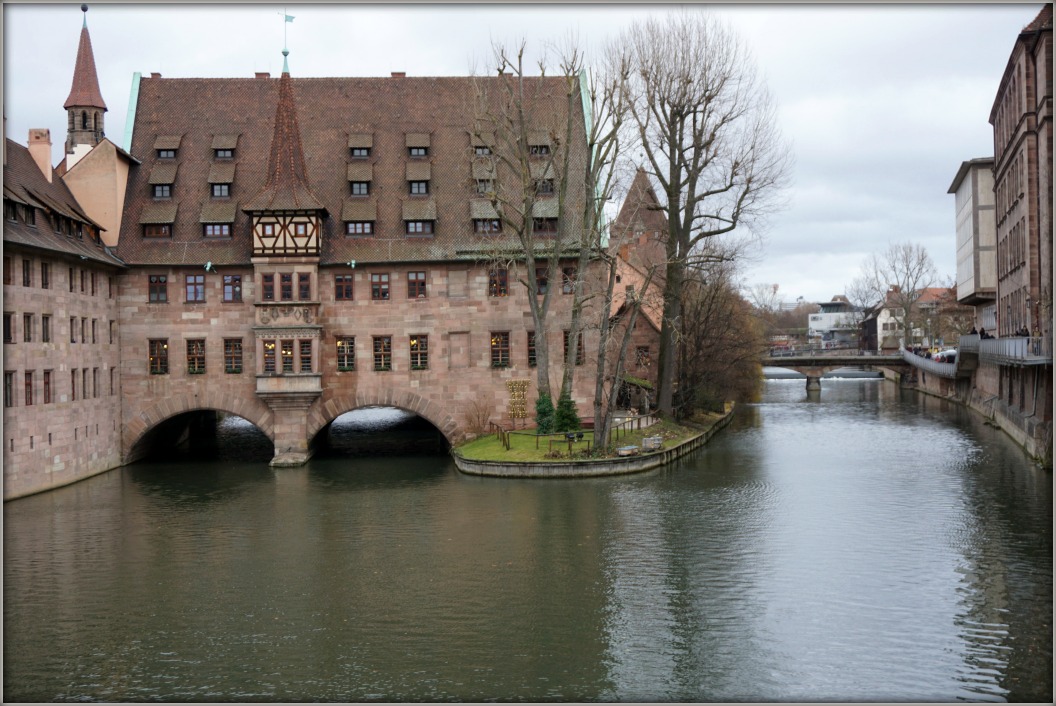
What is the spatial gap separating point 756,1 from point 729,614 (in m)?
10.9

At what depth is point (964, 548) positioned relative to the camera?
909 inches

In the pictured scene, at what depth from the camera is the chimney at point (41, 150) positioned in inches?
1489

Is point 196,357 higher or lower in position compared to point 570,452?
higher

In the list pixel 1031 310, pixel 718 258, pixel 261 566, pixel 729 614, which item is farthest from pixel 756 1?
pixel 1031 310

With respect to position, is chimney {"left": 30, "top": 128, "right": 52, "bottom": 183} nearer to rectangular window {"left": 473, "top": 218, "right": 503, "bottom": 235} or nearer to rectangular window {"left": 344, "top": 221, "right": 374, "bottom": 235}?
rectangular window {"left": 344, "top": 221, "right": 374, "bottom": 235}

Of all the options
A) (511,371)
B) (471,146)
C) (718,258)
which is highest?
(471,146)

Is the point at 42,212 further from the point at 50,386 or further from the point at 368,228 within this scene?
the point at 368,228

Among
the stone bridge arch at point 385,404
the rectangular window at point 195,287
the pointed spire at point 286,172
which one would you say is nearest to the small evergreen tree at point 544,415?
the stone bridge arch at point 385,404

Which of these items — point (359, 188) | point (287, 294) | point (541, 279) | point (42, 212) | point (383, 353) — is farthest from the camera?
point (359, 188)

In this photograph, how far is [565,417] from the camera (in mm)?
38375

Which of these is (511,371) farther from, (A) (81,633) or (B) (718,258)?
(A) (81,633)

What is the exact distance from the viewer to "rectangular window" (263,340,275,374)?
127 ft

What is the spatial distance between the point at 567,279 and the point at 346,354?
952cm

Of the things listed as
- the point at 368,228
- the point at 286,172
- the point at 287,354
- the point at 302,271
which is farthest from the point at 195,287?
the point at 368,228
